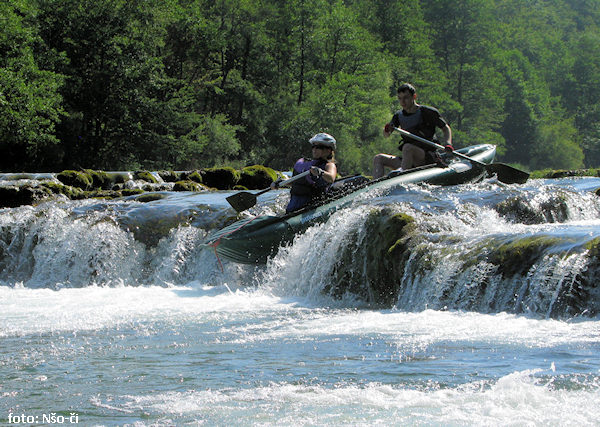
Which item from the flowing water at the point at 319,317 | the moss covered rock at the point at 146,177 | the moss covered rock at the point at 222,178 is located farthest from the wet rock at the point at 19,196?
the moss covered rock at the point at 146,177

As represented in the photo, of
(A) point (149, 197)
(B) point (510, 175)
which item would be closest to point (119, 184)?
(A) point (149, 197)

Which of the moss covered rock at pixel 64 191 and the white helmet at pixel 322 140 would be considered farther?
the moss covered rock at pixel 64 191

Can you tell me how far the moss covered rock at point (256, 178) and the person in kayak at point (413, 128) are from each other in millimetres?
7223

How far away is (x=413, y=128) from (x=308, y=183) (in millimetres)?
→ 2068

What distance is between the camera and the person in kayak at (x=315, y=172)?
7945 mm

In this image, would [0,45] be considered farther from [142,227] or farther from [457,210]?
[457,210]

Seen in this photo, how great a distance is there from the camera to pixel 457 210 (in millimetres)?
8047

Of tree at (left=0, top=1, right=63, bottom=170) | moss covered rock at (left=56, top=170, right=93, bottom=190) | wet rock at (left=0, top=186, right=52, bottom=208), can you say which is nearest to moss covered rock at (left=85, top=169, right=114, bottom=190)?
moss covered rock at (left=56, top=170, right=93, bottom=190)

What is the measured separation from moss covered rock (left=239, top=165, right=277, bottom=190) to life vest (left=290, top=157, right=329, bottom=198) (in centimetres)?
847

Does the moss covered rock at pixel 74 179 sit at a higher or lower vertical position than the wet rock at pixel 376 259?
higher

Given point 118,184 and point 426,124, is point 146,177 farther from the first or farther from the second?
point 426,124

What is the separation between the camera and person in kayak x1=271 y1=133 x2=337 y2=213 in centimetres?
795

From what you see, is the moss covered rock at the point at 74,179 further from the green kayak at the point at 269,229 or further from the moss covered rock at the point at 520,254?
the moss covered rock at the point at 520,254

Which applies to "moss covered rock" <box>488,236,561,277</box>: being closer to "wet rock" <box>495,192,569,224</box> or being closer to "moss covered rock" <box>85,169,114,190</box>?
"wet rock" <box>495,192,569,224</box>
